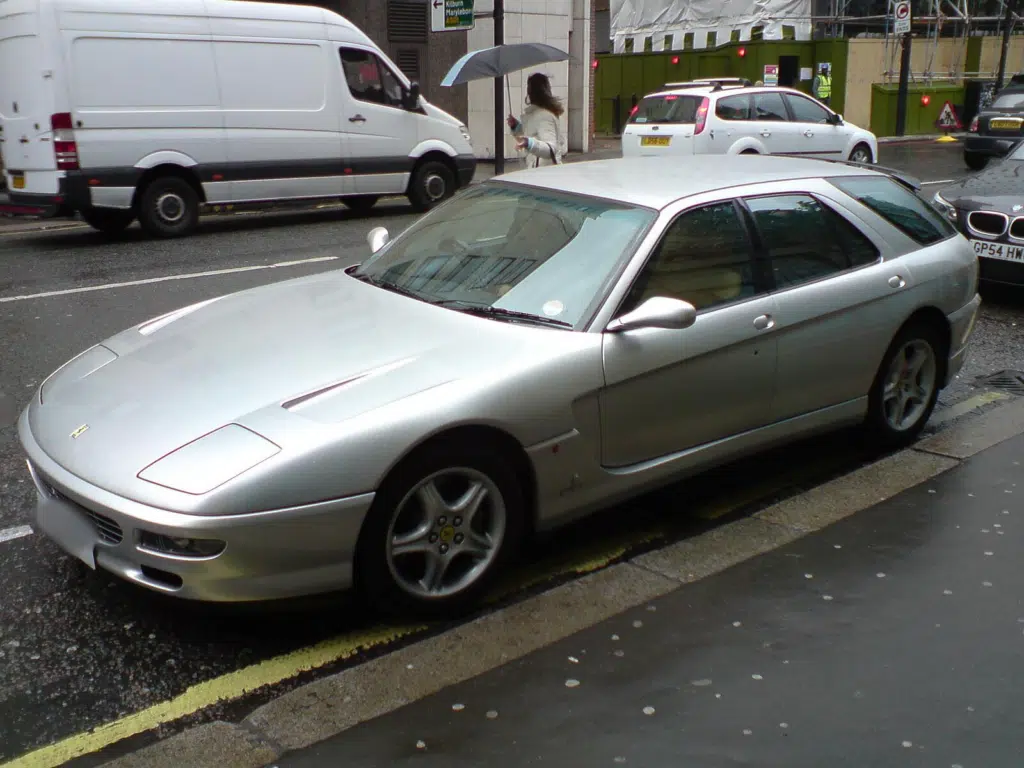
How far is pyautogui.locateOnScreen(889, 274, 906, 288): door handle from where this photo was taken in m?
5.02

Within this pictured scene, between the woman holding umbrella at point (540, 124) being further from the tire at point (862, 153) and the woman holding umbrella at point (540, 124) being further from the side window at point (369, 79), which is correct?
the tire at point (862, 153)

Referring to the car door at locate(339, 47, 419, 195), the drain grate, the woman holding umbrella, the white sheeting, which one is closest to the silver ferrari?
the drain grate

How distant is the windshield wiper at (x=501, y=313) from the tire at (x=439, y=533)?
1.93ft

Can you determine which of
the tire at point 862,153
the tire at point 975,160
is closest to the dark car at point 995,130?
the tire at point 975,160

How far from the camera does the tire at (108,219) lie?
12352 mm

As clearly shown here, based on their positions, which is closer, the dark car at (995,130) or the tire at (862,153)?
the tire at (862,153)

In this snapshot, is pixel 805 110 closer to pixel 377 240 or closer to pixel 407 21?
pixel 407 21

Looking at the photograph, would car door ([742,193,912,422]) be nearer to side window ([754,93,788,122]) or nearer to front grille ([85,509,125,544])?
front grille ([85,509,125,544])

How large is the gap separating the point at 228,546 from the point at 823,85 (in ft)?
95.8

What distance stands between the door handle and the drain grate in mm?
1940

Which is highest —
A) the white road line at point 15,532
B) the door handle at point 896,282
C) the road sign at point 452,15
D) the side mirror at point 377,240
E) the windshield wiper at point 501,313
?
the road sign at point 452,15

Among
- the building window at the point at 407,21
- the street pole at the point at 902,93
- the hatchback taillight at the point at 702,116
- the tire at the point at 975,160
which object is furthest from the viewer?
the street pole at the point at 902,93

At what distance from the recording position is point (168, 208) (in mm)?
12320

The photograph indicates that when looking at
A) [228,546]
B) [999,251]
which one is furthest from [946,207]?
[228,546]
